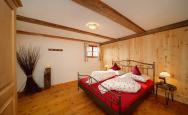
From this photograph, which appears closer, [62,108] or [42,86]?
[62,108]

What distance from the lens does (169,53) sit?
2951mm

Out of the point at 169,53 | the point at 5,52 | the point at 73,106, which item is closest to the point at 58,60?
the point at 73,106

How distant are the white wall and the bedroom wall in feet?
9.37

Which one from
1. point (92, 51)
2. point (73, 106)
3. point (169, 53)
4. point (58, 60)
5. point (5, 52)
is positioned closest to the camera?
point (5, 52)

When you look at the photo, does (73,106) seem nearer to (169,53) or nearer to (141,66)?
(141,66)

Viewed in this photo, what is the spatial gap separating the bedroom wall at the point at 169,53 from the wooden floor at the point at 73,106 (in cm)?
65

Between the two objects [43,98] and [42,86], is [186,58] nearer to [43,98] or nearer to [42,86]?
[43,98]

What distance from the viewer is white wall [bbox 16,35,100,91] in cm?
362

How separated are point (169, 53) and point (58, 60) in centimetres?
466

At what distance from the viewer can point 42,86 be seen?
3990 millimetres

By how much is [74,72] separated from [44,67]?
62.8 inches

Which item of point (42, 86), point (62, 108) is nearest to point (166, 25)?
point (62, 108)

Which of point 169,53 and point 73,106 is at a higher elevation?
point 169,53

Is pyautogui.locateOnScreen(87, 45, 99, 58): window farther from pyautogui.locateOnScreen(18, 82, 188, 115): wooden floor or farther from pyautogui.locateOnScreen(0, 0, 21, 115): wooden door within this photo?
pyautogui.locateOnScreen(0, 0, 21, 115): wooden door
